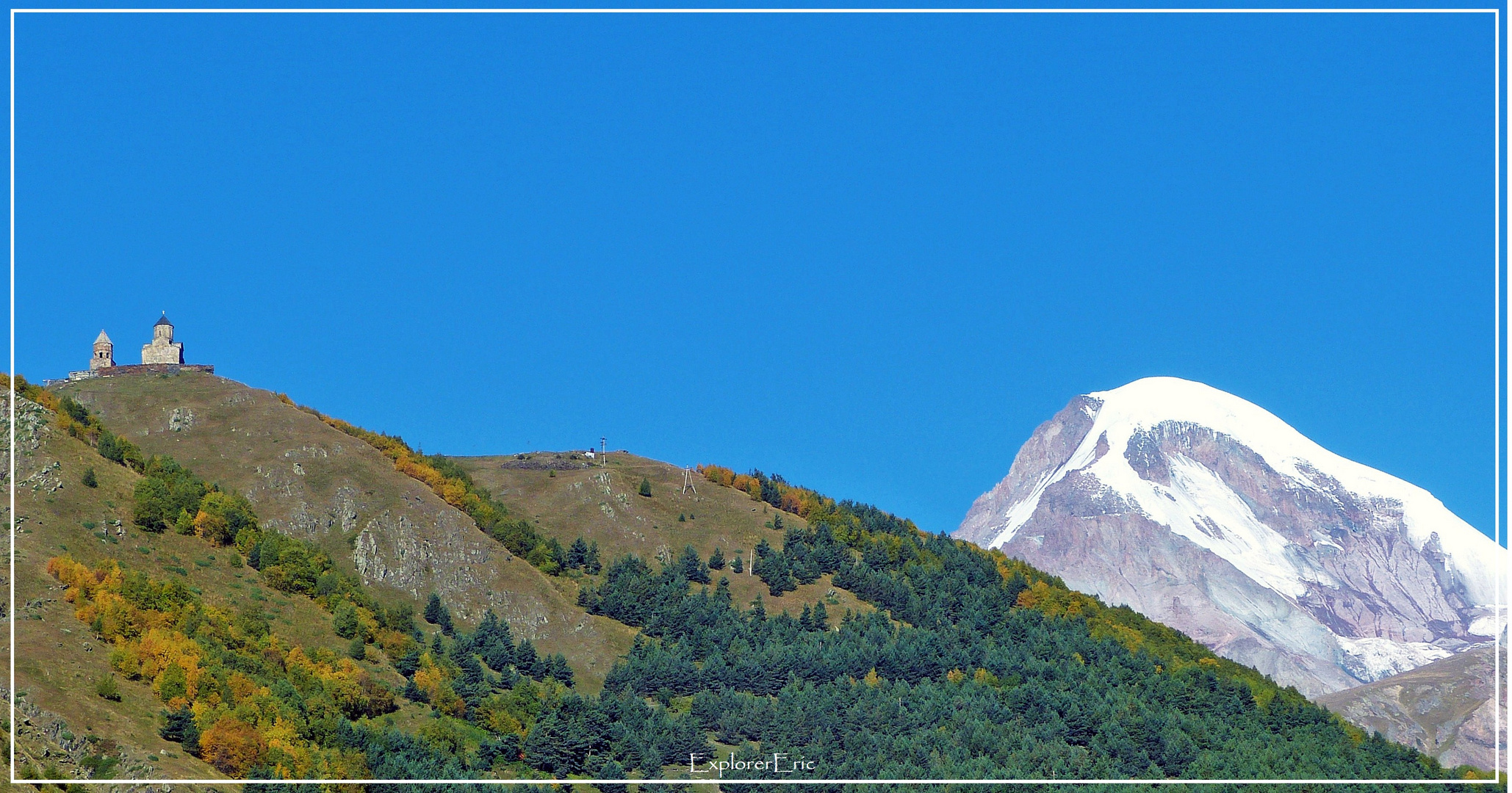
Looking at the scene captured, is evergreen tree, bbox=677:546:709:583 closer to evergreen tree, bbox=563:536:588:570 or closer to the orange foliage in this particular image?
evergreen tree, bbox=563:536:588:570

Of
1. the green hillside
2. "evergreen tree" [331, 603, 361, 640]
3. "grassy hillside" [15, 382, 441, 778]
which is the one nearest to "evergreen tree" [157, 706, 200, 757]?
the green hillside

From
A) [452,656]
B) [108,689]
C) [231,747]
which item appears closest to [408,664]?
[452,656]

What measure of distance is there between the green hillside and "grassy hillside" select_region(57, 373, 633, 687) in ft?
1.01

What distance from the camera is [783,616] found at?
18788 cm

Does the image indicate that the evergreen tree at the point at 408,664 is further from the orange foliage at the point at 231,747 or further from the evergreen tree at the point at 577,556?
the evergreen tree at the point at 577,556

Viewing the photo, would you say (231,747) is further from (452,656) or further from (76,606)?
(452,656)

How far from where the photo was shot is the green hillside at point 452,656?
12081cm

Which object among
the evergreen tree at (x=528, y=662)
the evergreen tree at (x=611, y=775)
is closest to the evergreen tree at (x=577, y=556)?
the evergreen tree at (x=528, y=662)

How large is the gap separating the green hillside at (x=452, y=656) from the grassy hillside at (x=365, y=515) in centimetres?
31

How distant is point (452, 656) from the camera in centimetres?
16288

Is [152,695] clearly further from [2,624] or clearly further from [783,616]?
[783,616]

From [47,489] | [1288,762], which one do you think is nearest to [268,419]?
[47,489]

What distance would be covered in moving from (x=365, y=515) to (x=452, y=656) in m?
26.2

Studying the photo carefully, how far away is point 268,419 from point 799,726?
75382 millimetres
